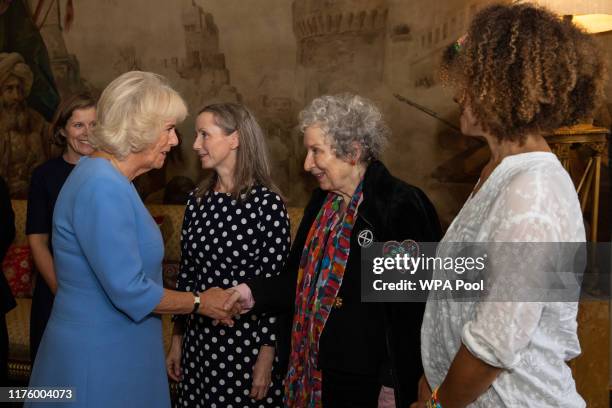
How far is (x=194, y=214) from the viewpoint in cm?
330

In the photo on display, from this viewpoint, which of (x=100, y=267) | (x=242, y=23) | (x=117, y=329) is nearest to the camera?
(x=100, y=267)

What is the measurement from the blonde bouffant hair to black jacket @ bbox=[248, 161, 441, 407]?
3.11 feet

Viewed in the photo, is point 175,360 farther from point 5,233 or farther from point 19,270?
point 19,270

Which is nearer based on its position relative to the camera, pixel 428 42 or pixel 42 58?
pixel 428 42

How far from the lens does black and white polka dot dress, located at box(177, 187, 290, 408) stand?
10.4 ft

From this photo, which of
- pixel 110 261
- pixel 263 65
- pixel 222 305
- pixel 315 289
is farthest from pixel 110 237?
pixel 263 65

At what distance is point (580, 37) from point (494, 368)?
93 cm

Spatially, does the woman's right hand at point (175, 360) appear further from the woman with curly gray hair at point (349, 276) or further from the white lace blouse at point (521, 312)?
the white lace blouse at point (521, 312)

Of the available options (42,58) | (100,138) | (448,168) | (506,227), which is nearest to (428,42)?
(448,168)

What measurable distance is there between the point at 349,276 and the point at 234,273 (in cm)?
74

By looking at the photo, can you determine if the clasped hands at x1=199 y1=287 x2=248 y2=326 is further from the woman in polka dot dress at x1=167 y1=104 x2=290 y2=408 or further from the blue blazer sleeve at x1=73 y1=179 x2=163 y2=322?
the blue blazer sleeve at x1=73 y1=179 x2=163 y2=322

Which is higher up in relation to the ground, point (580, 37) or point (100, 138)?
point (580, 37)

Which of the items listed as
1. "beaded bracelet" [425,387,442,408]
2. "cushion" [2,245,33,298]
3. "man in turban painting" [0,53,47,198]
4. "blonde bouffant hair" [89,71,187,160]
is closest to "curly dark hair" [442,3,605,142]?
"beaded bracelet" [425,387,442,408]

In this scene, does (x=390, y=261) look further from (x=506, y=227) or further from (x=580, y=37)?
(x=580, y=37)
